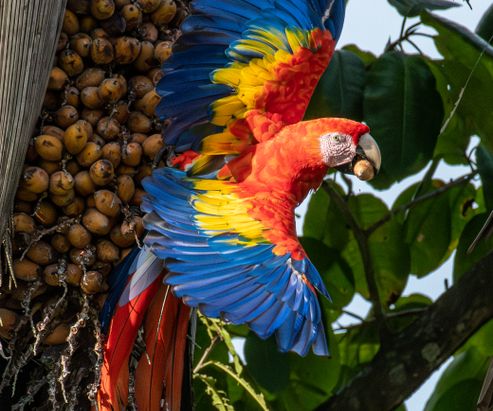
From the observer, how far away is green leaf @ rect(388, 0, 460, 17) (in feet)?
8.22

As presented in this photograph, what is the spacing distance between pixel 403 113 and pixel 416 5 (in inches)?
9.2

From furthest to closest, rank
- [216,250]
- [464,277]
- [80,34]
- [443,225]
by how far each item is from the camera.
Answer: [443,225] → [464,277] → [80,34] → [216,250]

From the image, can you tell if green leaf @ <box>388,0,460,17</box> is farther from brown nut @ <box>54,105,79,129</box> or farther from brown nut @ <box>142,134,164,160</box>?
brown nut @ <box>54,105,79,129</box>

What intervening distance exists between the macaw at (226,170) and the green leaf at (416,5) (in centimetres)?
46

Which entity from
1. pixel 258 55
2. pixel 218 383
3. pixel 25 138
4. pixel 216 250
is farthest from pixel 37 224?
pixel 218 383

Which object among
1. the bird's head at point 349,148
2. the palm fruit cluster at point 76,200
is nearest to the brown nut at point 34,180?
the palm fruit cluster at point 76,200

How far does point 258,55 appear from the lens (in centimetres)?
202

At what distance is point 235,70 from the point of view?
200 cm

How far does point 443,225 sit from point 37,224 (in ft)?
3.89

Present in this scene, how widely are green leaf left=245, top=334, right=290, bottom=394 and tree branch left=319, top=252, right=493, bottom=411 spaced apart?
0.39 ft

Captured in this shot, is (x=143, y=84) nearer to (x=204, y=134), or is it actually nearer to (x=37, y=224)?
(x=204, y=134)

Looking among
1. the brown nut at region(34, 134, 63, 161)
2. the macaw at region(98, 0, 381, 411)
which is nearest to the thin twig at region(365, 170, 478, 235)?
the macaw at region(98, 0, 381, 411)

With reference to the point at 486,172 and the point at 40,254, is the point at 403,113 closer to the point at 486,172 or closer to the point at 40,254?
the point at 486,172

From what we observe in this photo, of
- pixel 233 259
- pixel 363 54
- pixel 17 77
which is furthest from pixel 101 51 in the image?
pixel 363 54
